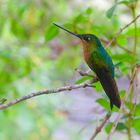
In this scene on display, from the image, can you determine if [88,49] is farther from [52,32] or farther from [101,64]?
[52,32]

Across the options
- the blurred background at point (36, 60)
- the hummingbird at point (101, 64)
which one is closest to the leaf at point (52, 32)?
the hummingbird at point (101, 64)

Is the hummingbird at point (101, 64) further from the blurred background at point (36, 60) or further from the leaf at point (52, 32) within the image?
the blurred background at point (36, 60)

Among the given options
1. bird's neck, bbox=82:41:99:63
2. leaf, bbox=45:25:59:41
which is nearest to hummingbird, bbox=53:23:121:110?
bird's neck, bbox=82:41:99:63

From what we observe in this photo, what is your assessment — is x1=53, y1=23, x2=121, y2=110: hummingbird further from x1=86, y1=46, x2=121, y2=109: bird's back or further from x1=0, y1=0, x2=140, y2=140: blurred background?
x1=0, y1=0, x2=140, y2=140: blurred background

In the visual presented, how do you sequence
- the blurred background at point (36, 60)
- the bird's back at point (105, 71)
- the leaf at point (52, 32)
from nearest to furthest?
the bird's back at point (105, 71), the leaf at point (52, 32), the blurred background at point (36, 60)

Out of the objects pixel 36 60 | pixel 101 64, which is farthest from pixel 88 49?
pixel 36 60

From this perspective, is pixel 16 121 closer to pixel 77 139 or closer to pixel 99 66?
pixel 77 139

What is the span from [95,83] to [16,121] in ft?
5.16

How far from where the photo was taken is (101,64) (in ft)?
2.73

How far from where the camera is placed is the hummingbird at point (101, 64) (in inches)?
31.2

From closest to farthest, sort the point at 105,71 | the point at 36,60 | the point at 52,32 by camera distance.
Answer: the point at 105,71, the point at 52,32, the point at 36,60

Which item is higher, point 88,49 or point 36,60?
point 88,49

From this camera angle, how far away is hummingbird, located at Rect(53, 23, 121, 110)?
31.2 inches

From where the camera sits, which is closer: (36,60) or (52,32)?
(52,32)
